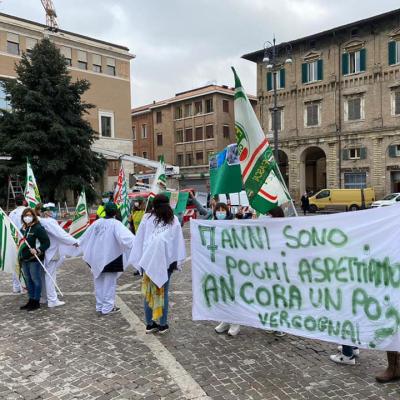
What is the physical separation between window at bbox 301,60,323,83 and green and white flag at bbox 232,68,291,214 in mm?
35819

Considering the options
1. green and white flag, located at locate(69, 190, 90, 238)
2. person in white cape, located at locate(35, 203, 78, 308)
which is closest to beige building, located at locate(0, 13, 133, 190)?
green and white flag, located at locate(69, 190, 90, 238)

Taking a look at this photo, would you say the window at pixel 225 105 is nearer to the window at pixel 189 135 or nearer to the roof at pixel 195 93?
the roof at pixel 195 93

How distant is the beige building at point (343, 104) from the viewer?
33.8 m

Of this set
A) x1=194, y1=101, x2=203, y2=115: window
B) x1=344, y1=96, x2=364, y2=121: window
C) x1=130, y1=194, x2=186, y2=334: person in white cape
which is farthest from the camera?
x1=194, y1=101, x2=203, y2=115: window

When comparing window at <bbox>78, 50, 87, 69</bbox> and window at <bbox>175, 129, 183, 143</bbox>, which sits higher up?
window at <bbox>78, 50, 87, 69</bbox>

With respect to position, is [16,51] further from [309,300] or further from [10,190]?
[309,300]

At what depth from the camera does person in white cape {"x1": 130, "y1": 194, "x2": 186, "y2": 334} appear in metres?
5.38

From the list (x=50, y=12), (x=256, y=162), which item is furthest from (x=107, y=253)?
(x=50, y=12)

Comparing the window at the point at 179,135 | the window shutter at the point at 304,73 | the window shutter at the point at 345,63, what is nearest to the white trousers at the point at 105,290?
the window shutter at the point at 345,63

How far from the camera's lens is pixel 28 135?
23422mm

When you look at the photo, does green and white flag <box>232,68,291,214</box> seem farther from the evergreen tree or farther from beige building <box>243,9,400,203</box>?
beige building <box>243,9,400,203</box>

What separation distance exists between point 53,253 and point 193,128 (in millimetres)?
45067

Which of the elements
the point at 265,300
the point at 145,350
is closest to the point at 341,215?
the point at 265,300

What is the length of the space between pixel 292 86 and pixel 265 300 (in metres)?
37.2
